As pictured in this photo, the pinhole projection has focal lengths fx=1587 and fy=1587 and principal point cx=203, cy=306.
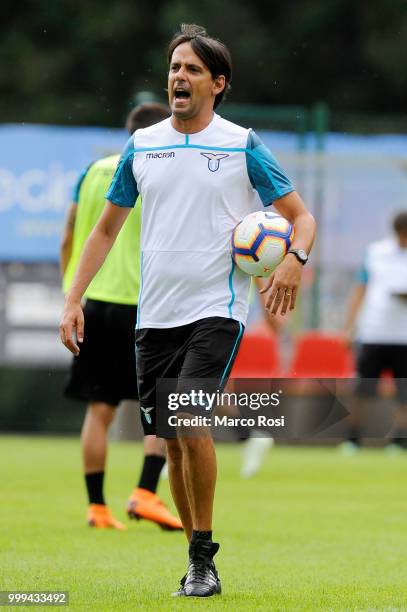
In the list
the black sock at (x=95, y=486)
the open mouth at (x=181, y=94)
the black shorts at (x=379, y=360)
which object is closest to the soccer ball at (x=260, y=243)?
the open mouth at (x=181, y=94)

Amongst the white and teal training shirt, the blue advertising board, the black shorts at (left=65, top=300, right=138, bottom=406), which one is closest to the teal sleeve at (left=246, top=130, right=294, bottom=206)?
the white and teal training shirt

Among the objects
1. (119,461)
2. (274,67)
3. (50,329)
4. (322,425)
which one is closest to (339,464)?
(119,461)

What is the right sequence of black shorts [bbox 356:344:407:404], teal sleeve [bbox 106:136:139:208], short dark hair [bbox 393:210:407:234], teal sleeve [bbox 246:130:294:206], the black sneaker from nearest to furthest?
the black sneaker
teal sleeve [bbox 246:130:294:206]
teal sleeve [bbox 106:136:139:208]
short dark hair [bbox 393:210:407:234]
black shorts [bbox 356:344:407:404]

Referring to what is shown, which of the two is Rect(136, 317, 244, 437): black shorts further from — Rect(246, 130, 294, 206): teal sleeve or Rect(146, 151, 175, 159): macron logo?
Rect(146, 151, 175, 159): macron logo

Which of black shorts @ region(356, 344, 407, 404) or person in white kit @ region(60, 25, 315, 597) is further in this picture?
black shorts @ region(356, 344, 407, 404)

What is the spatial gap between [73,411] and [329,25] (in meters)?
14.8

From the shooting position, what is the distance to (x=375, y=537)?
8.63 metres

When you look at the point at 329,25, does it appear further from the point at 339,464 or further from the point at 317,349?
the point at 339,464

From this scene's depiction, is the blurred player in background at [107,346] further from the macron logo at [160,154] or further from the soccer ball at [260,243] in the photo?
the soccer ball at [260,243]

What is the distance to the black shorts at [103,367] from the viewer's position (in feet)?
29.7

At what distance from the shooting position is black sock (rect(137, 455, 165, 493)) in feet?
29.3

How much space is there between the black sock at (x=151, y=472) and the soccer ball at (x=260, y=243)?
2877 mm

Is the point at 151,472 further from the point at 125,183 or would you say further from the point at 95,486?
the point at 125,183

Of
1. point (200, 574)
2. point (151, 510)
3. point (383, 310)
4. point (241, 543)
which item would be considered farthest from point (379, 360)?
point (200, 574)
